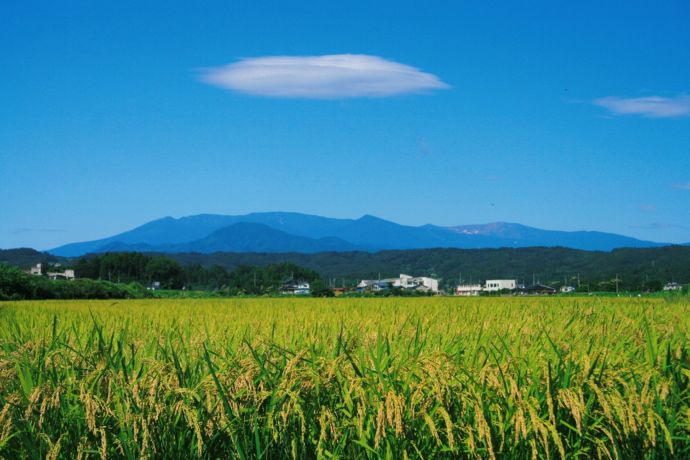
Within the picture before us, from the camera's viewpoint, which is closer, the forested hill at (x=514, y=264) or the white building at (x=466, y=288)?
the forested hill at (x=514, y=264)

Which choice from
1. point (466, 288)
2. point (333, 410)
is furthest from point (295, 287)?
point (333, 410)

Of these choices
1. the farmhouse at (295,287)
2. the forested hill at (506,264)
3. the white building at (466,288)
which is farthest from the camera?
the white building at (466,288)

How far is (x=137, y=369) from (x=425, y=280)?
110m

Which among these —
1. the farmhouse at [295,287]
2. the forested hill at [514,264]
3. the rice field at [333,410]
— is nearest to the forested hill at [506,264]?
the forested hill at [514,264]

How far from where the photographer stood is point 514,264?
124 meters

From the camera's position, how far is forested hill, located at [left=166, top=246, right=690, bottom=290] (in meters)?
94.4

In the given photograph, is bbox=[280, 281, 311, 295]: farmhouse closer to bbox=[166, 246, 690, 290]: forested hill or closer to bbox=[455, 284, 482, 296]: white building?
bbox=[455, 284, 482, 296]: white building

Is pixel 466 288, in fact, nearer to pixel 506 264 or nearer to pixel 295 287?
pixel 506 264

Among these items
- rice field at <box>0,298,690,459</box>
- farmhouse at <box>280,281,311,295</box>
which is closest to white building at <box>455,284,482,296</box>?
farmhouse at <box>280,281,311,295</box>

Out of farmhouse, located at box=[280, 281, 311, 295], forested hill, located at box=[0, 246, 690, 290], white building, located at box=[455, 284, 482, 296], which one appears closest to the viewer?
farmhouse, located at box=[280, 281, 311, 295]

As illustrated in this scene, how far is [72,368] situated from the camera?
4.28m

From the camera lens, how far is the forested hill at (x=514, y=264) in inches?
3716

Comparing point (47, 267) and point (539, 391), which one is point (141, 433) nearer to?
point (539, 391)

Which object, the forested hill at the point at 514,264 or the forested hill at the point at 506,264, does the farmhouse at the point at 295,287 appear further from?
the forested hill at the point at 514,264
